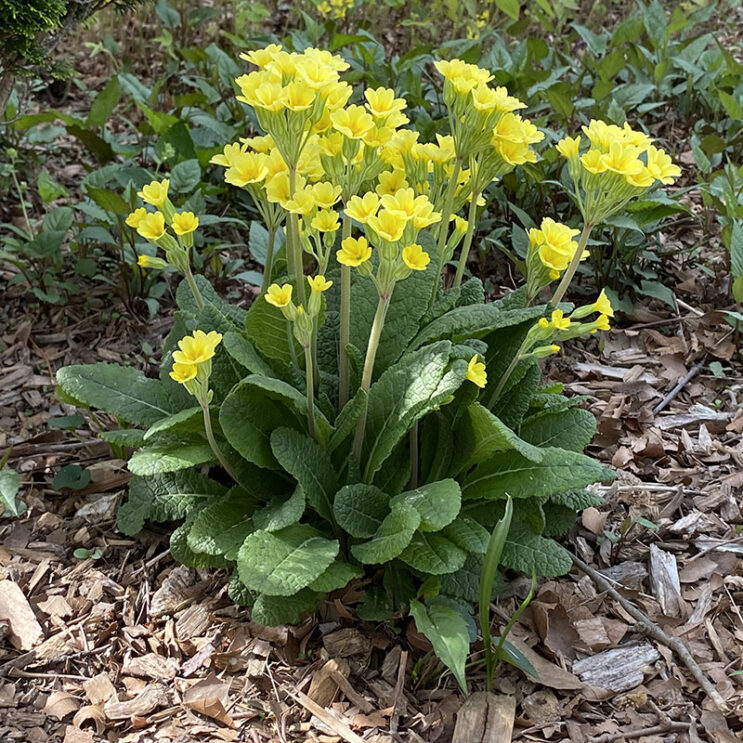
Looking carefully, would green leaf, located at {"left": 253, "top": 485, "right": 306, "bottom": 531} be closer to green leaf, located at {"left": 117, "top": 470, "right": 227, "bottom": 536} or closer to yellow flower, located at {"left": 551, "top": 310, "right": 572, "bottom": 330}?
green leaf, located at {"left": 117, "top": 470, "right": 227, "bottom": 536}

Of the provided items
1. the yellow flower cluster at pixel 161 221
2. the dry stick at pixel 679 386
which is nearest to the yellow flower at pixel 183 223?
the yellow flower cluster at pixel 161 221

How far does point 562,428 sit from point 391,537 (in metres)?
0.56

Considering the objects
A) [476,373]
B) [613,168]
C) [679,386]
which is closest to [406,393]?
[476,373]

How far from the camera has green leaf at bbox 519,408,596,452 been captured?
79.2 inches

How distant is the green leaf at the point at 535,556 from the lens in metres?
1.90

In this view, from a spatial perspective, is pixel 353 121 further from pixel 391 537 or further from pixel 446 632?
pixel 446 632

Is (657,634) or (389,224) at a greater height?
(389,224)

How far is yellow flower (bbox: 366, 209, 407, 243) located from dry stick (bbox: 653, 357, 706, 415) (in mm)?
1527

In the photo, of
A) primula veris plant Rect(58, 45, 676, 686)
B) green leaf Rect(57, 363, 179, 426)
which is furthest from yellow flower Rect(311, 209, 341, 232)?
green leaf Rect(57, 363, 179, 426)

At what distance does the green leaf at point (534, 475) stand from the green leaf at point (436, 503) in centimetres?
16

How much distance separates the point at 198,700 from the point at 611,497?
4.16ft

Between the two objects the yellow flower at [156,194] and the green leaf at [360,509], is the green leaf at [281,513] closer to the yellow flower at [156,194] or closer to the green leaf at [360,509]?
the green leaf at [360,509]

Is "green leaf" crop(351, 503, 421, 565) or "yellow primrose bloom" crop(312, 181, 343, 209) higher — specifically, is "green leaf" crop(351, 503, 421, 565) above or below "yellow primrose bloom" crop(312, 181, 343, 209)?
below

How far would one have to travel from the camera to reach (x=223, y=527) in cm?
195
